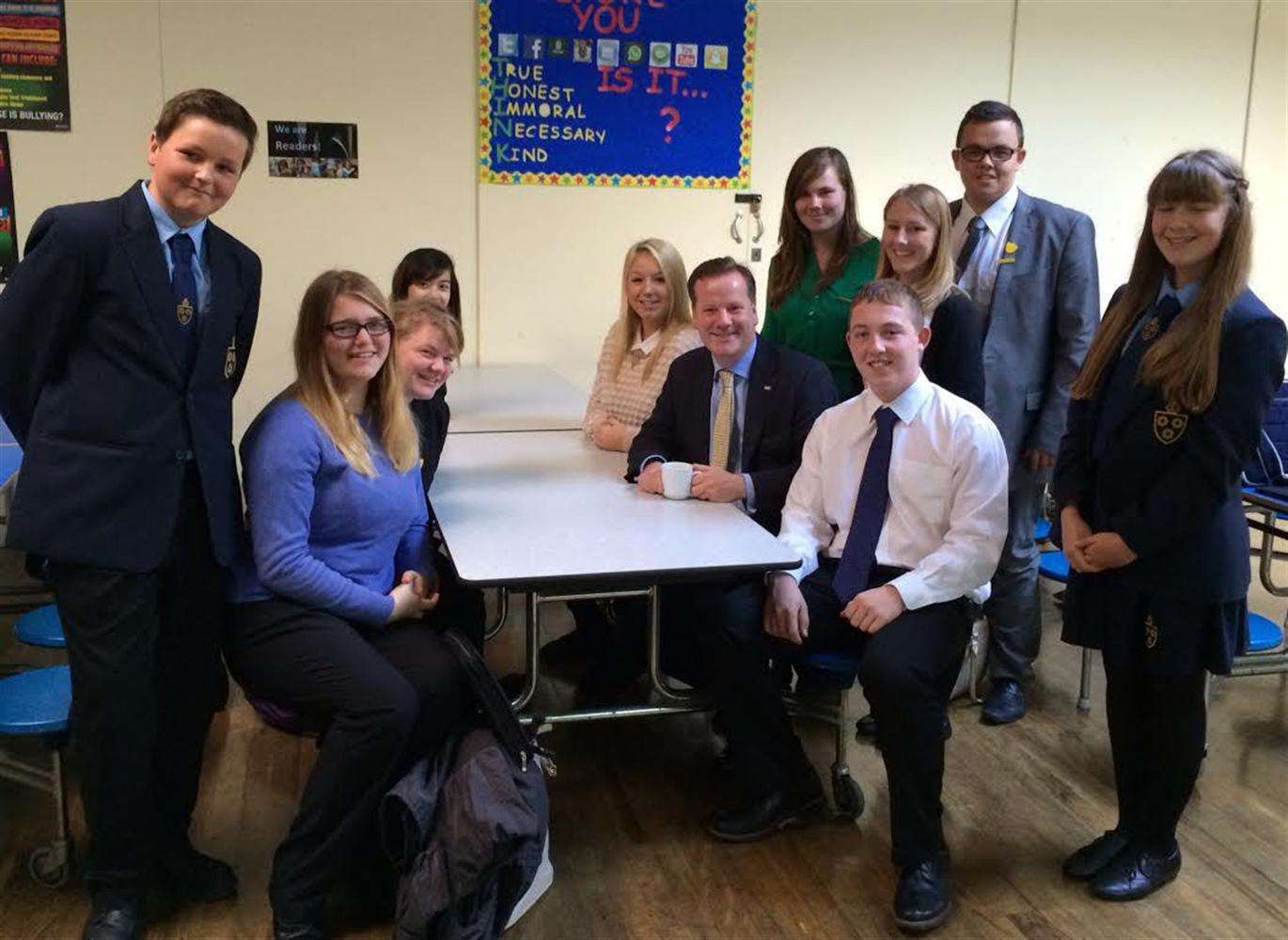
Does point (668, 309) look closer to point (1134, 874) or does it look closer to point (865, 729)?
point (865, 729)

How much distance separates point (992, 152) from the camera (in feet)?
9.63

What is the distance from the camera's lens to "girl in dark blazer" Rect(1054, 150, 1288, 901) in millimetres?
2027

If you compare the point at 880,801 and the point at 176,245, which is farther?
the point at 880,801

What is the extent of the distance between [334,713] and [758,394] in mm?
1201

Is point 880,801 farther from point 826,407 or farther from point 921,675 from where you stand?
point 826,407

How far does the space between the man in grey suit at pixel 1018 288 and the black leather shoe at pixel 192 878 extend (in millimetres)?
1942

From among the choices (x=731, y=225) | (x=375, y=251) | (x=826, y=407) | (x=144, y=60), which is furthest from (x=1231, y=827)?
(x=144, y=60)

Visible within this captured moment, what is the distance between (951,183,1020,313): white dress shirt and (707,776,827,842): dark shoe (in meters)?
1.36

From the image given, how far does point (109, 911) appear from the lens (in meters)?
2.01

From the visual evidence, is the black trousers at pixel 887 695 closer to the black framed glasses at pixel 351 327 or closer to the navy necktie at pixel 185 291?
the black framed glasses at pixel 351 327

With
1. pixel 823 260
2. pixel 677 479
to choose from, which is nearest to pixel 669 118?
pixel 823 260

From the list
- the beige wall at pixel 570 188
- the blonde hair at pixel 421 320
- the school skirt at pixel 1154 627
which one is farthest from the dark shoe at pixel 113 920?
the beige wall at pixel 570 188

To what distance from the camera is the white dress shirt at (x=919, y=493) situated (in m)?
2.31

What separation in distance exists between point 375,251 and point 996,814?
3159 mm
